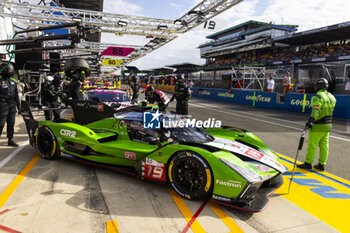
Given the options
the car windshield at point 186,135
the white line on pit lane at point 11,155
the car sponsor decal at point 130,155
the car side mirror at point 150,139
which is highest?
the car windshield at point 186,135

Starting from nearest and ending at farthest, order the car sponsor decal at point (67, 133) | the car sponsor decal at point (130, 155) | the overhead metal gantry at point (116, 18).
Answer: the car sponsor decal at point (130, 155), the car sponsor decal at point (67, 133), the overhead metal gantry at point (116, 18)

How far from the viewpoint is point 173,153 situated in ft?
10.4

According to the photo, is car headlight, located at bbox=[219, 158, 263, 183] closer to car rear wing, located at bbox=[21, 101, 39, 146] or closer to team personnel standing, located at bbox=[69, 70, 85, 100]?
car rear wing, located at bbox=[21, 101, 39, 146]

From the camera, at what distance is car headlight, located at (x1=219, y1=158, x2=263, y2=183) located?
2.70 m

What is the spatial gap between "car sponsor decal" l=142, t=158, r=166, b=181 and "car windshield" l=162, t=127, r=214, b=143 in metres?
0.52

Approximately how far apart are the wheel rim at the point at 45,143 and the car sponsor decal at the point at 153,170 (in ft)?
7.44

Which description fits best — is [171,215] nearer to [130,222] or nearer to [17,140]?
[130,222]

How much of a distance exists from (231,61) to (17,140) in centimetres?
5876

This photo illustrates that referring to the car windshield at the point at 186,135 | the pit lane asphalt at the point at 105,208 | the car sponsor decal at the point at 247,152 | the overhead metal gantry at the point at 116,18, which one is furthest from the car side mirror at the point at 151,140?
the overhead metal gantry at the point at 116,18

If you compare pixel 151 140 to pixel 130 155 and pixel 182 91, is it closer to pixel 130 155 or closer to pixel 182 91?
pixel 130 155

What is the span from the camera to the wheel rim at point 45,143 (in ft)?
14.7

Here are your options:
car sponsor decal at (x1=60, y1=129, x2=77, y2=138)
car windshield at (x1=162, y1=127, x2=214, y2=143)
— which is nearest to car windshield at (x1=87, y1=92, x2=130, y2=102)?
car sponsor decal at (x1=60, y1=129, x2=77, y2=138)

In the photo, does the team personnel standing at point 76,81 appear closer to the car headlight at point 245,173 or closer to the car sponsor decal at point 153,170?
the car sponsor decal at point 153,170

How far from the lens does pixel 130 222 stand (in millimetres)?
2572
